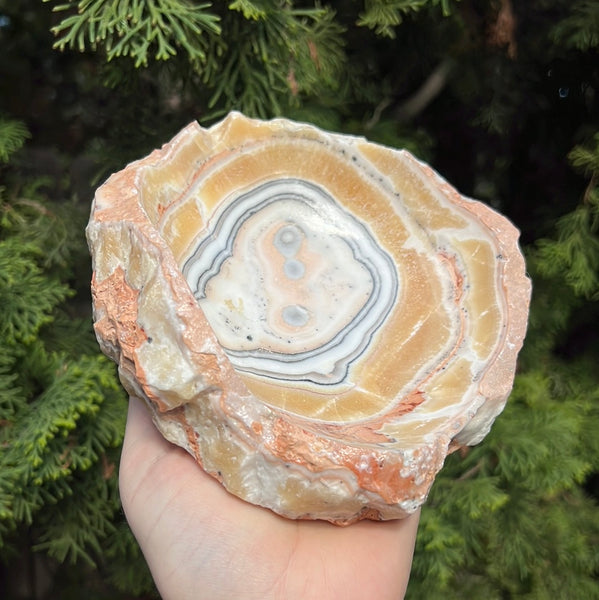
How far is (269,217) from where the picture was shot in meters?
1.39

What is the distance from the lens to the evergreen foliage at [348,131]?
4.97ft

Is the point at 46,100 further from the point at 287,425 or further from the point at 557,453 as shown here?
the point at 557,453

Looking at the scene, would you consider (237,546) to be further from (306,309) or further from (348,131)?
(348,131)

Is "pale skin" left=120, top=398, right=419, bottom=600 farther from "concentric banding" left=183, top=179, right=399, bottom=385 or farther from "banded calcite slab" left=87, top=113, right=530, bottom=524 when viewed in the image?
"concentric banding" left=183, top=179, right=399, bottom=385

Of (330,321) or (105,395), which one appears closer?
(330,321)

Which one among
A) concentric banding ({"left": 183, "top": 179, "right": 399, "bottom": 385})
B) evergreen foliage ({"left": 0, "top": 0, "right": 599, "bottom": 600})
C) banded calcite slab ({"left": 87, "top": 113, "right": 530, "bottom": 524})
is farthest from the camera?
evergreen foliage ({"left": 0, "top": 0, "right": 599, "bottom": 600})

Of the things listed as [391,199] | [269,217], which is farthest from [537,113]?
[269,217]

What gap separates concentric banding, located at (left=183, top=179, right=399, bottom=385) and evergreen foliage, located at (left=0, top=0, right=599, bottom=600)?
38cm

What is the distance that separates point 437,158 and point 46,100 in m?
1.39

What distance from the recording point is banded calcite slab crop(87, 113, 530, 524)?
0.95 m

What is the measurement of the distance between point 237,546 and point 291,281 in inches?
23.4

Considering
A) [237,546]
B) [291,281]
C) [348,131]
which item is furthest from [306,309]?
[348,131]

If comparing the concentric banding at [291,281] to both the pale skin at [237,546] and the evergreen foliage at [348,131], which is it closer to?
the pale skin at [237,546]

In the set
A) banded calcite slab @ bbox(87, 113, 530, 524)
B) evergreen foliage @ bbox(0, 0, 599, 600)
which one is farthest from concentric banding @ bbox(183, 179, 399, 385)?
evergreen foliage @ bbox(0, 0, 599, 600)
